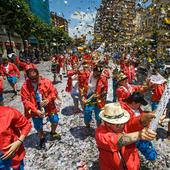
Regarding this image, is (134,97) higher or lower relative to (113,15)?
lower

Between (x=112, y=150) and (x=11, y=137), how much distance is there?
54.9 inches

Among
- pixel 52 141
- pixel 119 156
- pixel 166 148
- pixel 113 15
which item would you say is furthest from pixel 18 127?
pixel 113 15

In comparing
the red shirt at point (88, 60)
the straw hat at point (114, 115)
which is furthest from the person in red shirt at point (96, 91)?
the straw hat at point (114, 115)

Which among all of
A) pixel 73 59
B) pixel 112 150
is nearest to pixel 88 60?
pixel 112 150

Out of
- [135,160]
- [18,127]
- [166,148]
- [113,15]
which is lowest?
[166,148]

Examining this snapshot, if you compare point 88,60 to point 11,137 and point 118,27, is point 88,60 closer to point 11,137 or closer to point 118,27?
point 118,27

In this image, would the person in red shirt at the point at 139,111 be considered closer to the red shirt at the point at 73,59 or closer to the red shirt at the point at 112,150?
the red shirt at the point at 112,150

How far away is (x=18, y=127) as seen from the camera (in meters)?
3.94

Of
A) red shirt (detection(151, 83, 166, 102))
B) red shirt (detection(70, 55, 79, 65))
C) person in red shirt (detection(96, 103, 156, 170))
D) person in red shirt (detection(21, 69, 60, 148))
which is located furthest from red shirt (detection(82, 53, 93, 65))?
red shirt (detection(70, 55, 79, 65))

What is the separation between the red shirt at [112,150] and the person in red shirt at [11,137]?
3.63ft

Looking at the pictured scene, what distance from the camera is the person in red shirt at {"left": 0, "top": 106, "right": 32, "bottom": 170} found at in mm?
3646

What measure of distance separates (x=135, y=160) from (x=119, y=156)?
0.31m

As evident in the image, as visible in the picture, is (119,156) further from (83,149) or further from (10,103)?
(10,103)

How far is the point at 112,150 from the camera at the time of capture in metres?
3.39
